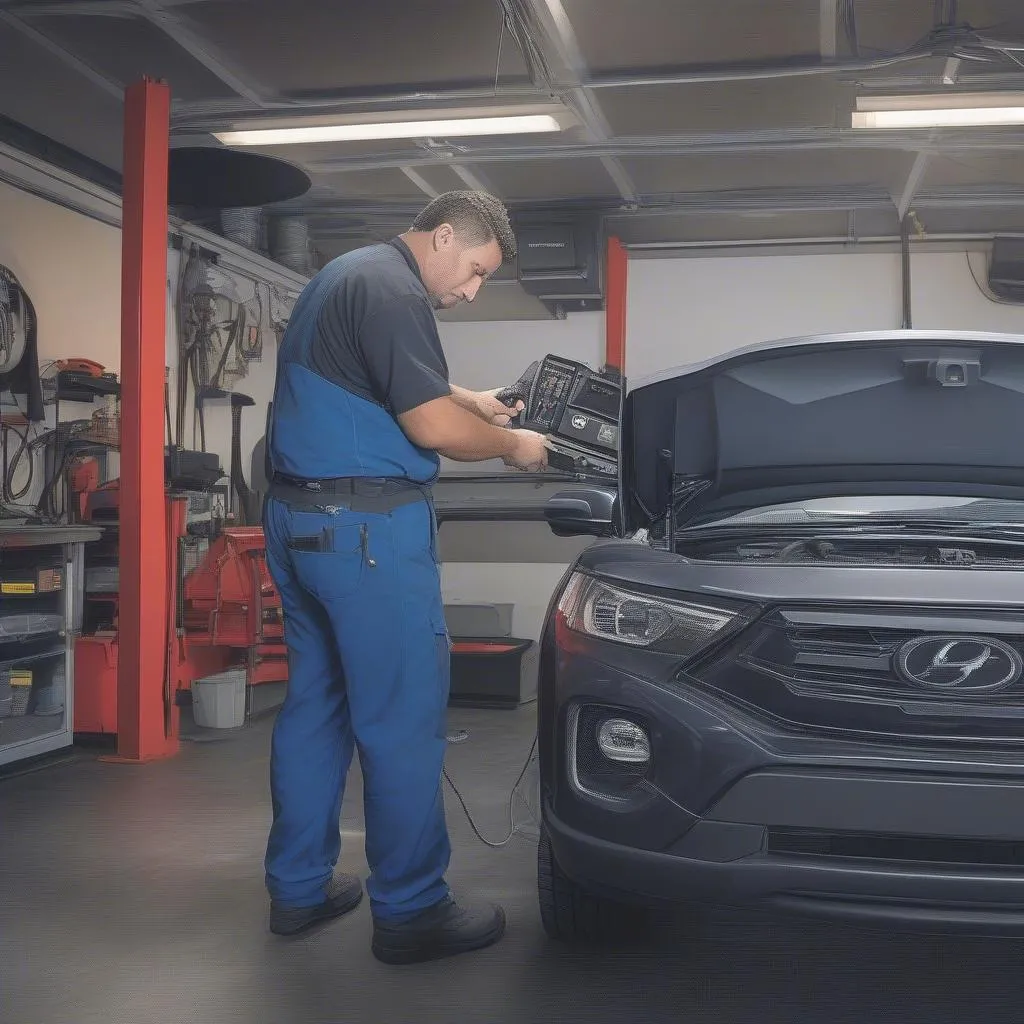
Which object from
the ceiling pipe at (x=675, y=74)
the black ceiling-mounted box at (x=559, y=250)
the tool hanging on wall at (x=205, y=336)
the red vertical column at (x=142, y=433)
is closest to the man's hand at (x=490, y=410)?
the red vertical column at (x=142, y=433)

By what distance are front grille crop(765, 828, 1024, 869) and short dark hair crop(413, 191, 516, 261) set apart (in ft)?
4.32

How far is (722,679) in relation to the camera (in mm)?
1741

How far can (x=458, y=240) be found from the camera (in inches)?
94.8

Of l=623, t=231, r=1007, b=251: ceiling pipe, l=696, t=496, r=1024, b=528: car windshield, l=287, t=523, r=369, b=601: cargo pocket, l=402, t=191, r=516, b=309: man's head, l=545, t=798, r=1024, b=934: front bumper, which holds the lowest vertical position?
l=545, t=798, r=1024, b=934: front bumper

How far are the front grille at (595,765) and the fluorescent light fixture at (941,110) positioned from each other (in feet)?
12.4

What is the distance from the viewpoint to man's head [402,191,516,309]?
A: 239 cm

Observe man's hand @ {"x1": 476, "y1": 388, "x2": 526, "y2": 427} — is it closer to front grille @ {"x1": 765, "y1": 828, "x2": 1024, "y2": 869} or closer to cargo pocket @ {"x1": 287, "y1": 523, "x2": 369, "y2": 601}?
cargo pocket @ {"x1": 287, "y1": 523, "x2": 369, "y2": 601}

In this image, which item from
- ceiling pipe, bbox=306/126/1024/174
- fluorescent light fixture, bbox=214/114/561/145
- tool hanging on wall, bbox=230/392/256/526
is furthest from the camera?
tool hanging on wall, bbox=230/392/256/526

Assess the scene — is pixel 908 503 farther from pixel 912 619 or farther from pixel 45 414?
pixel 45 414

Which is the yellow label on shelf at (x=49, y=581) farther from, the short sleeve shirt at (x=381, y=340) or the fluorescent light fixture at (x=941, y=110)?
the fluorescent light fixture at (x=941, y=110)

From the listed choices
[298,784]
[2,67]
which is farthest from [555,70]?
[298,784]

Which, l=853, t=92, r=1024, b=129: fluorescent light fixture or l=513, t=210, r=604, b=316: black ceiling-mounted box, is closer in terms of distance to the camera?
l=853, t=92, r=1024, b=129: fluorescent light fixture

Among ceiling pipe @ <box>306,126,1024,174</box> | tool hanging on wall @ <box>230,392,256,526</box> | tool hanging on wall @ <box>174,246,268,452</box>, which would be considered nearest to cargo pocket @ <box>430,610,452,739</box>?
ceiling pipe @ <box>306,126,1024,174</box>

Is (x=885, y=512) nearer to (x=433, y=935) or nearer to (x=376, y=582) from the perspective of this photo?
(x=376, y=582)
